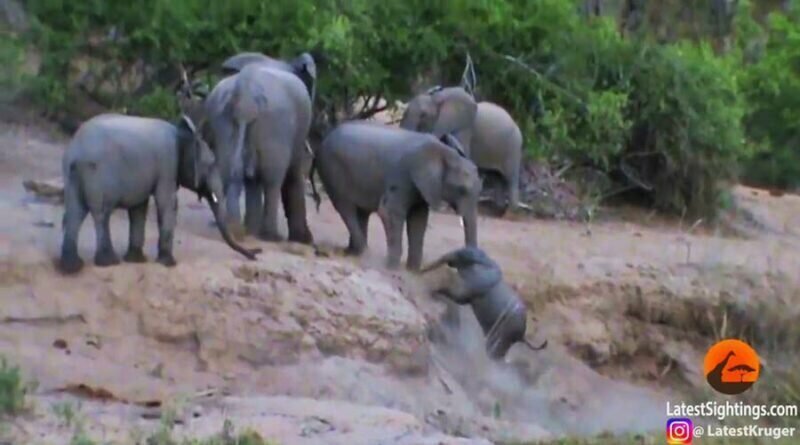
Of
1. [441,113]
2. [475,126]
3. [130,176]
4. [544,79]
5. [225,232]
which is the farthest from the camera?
[544,79]

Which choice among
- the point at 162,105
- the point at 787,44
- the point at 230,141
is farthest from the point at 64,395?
the point at 787,44

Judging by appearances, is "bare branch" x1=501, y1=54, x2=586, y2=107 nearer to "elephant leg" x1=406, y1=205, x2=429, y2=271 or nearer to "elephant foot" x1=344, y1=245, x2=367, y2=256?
"elephant leg" x1=406, y1=205, x2=429, y2=271

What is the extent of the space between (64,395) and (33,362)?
58 centimetres

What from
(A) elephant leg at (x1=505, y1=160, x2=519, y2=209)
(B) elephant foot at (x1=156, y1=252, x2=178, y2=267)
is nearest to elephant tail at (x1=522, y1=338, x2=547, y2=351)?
(B) elephant foot at (x1=156, y1=252, x2=178, y2=267)

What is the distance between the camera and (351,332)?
9812 mm

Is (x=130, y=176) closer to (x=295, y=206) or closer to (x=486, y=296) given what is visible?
(x=295, y=206)

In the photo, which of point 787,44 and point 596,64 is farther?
point 787,44

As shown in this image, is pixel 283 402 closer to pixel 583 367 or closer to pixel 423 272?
pixel 423 272

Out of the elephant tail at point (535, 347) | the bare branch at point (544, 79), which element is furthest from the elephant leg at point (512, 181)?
the elephant tail at point (535, 347)

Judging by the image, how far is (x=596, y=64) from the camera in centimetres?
1579

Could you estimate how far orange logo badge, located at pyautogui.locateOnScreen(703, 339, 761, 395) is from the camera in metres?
8.55

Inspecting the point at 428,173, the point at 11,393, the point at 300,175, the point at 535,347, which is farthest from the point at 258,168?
the point at 11,393

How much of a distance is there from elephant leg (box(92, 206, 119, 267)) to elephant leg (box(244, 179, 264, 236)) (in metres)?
1.53

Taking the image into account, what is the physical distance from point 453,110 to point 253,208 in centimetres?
240
